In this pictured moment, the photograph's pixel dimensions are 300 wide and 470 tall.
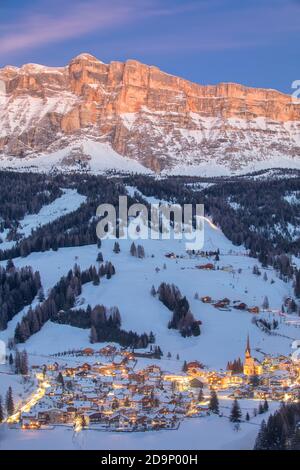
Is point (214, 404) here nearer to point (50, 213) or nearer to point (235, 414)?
point (235, 414)

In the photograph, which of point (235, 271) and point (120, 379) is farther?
point (235, 271)

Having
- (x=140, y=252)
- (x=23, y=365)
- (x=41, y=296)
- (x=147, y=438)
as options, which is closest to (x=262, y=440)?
(x=147, y=438)

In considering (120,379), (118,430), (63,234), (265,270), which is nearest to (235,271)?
(265,270)

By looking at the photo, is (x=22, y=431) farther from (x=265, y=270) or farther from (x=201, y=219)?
(x=201, y=219)

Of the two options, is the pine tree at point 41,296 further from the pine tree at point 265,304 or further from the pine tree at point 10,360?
the pine tree at point 265,304

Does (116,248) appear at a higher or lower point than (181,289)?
higher

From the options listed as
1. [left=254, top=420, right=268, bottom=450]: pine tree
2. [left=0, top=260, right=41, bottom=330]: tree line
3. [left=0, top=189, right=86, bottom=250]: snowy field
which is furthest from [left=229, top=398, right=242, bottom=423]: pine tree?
[left=0, top=189, right=86, bottom=250]: snowy field

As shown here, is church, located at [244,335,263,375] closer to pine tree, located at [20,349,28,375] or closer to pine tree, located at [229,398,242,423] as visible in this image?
pine tree, located at [229,398,242,423]
